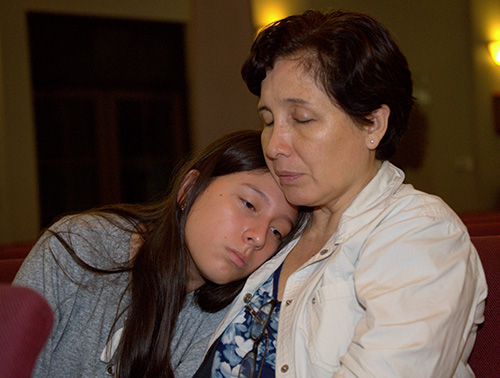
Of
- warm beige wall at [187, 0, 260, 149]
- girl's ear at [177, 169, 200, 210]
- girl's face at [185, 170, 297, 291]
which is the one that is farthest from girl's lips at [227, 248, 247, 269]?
warm beige wall at [187, 0, 260, 149]

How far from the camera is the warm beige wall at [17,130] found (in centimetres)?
556

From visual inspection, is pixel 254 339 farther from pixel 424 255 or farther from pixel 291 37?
pixel 291 37

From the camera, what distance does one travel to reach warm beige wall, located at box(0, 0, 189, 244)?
556 centimetres

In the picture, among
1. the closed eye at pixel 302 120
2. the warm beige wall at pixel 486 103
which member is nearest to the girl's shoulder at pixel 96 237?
the closed eye at pixel 302 120

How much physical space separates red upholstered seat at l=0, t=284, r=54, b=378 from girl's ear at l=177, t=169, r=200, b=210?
3.21ft

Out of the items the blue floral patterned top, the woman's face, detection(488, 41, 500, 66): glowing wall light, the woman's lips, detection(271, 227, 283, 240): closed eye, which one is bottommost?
the blue floral patterned top

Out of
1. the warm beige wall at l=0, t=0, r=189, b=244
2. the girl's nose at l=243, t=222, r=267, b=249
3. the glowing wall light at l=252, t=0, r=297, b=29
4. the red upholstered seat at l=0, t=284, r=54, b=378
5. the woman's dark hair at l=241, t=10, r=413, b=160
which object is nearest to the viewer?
the red upholstered seat at l=0, t=284, r=54, b=378

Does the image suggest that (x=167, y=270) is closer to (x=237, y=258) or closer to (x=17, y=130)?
(x=237, y=258)

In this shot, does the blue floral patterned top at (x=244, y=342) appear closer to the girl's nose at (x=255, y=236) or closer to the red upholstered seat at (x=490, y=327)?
the girl's nose at (x=255, y=236)

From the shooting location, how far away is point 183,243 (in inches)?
59.2

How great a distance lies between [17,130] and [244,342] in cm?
506

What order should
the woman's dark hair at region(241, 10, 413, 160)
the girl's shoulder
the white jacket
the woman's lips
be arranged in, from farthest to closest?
the girl's shoulder
the woman's lips
the woman's dark hair at region(241, 10, 413, 160)
the white jacket

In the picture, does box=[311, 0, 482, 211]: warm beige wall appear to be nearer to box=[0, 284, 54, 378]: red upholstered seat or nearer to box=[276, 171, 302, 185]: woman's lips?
box=[276, 171, 302, 185]: woman's lips

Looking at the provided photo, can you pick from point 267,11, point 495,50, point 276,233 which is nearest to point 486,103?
point 495,50
